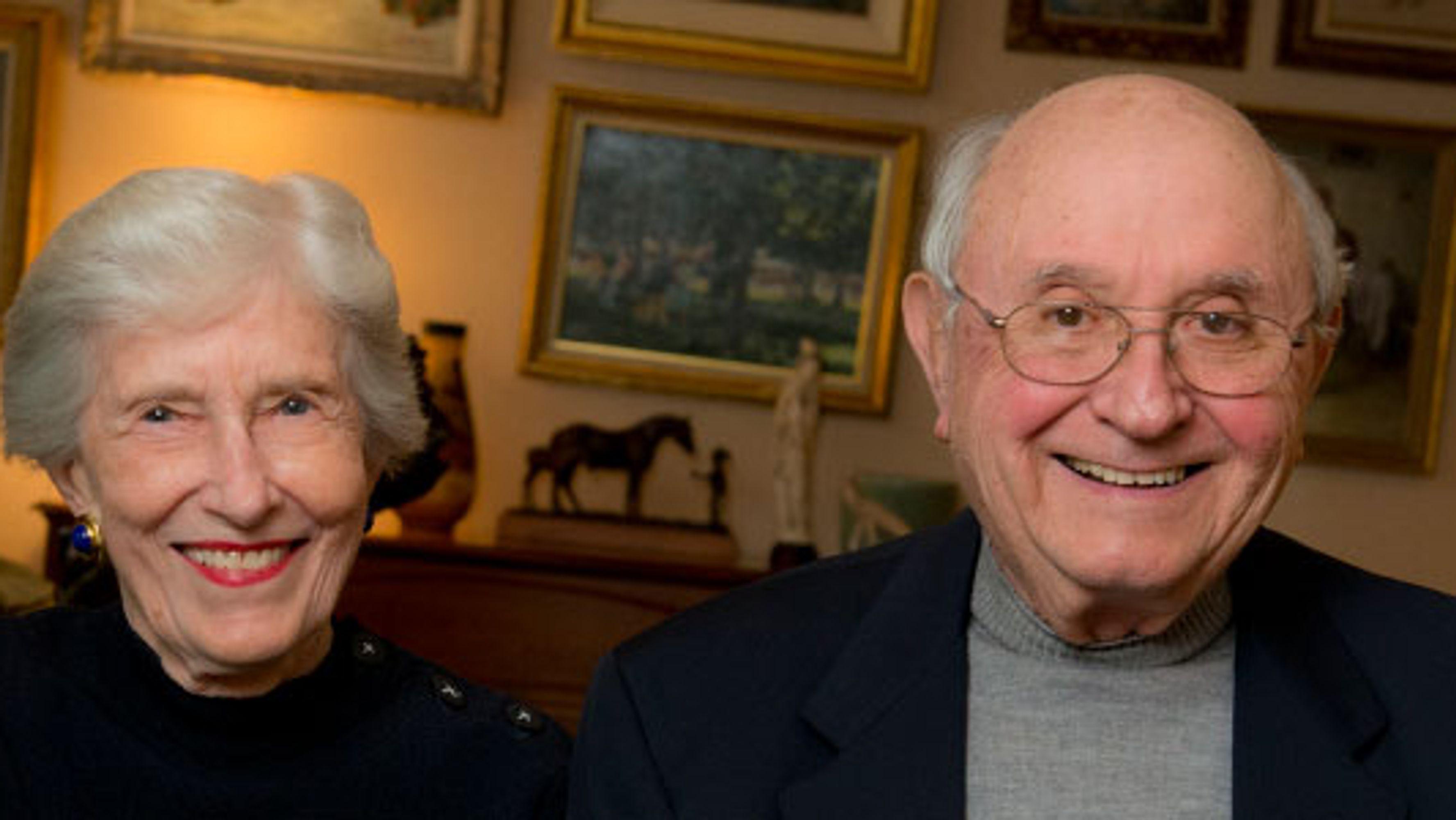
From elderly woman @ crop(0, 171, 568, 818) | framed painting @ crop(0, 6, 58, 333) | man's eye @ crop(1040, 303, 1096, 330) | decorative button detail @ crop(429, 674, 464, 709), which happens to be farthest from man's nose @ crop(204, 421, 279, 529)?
framed painting @ crop(0, 6, 58, 333)

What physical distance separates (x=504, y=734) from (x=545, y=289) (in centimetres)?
360

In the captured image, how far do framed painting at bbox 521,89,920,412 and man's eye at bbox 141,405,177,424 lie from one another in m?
3.75

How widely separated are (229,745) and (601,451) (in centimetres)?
335

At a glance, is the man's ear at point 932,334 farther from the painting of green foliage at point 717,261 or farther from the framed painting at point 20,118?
the framed painting at point 20,118

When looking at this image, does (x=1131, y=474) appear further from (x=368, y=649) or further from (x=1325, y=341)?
(x=368, y=649)

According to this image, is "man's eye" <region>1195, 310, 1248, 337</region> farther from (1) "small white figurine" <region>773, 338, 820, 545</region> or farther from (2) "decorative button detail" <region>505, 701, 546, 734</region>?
(1) "small white figurine" <region>773, 338, 820, 545</region>

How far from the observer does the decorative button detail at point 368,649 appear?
2605 millimetres

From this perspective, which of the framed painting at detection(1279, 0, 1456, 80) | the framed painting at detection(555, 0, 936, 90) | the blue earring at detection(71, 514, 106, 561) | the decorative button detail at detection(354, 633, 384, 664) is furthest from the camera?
the framed painting at detection(1279, 0, 1456, 80)

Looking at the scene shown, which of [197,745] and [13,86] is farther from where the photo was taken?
[13,86]

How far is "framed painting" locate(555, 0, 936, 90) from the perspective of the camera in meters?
5.96

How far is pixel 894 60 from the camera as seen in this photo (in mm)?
5965

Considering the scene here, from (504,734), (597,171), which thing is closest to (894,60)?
(597,171)

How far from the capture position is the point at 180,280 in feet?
7.55

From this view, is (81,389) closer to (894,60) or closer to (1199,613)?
(1199,613)
